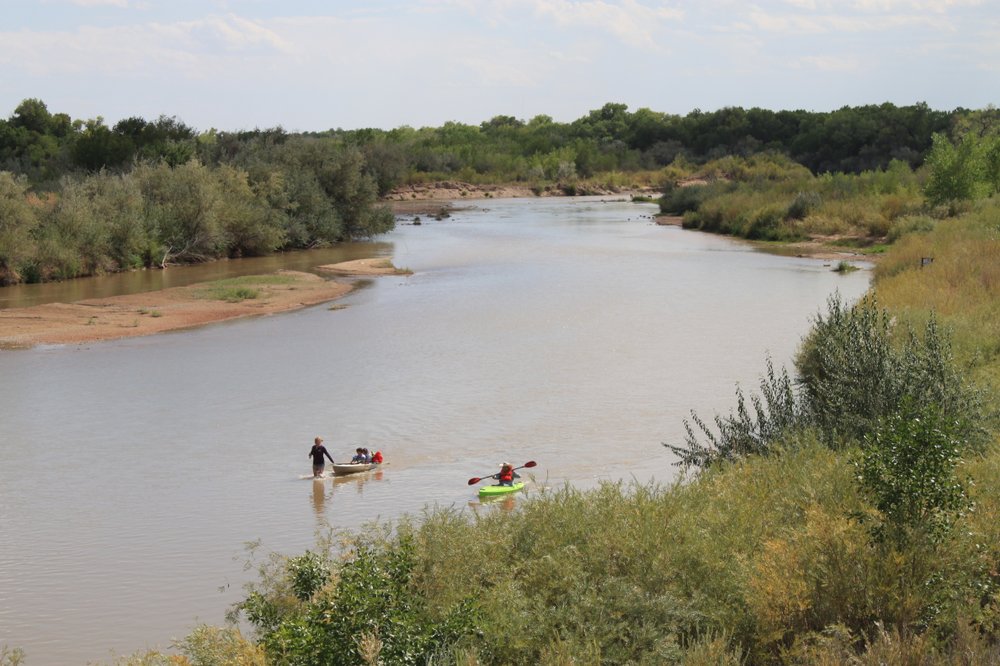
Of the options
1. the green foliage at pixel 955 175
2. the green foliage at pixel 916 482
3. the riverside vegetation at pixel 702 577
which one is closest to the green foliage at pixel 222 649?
the riverside vegetation at pixel 702 577

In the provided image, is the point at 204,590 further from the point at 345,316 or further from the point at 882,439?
the point at 345,316

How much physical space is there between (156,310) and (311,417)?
1399 centimetres

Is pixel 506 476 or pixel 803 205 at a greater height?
pixel 803 205

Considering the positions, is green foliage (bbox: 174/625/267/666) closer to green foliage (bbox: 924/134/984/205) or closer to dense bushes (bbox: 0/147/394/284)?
dense bushes (bbox: 0/147/394/284)

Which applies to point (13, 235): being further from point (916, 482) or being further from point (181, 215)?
point (916, 482)

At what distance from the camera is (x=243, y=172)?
4988cm

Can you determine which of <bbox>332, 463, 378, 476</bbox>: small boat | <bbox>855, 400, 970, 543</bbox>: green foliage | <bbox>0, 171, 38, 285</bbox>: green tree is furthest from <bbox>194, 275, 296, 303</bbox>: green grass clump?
<bbox>855, 400, 970, 543</bbox>: green foliage

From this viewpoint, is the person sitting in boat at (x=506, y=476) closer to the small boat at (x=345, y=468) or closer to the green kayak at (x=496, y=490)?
the green kayak at (x=496, y=490)

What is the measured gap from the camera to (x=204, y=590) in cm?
1145

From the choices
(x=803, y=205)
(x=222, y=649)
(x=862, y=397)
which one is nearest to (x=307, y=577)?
(x=222, y=649)

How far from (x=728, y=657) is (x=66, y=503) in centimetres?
1084

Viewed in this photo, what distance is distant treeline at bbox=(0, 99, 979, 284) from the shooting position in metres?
39.7

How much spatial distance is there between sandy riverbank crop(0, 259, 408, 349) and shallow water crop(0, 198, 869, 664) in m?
1.10

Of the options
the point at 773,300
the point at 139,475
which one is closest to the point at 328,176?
the point at 773,300
